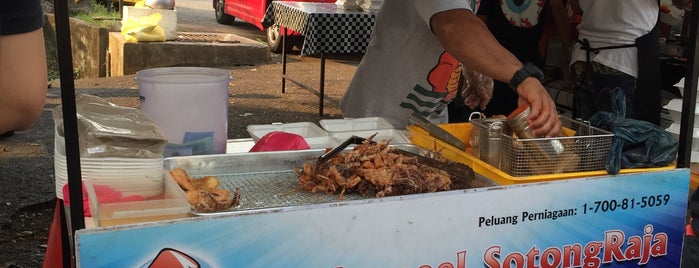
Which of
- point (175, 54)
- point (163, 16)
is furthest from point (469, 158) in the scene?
point (163, 16)

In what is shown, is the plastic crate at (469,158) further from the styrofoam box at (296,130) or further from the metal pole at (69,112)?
the metal pole at (69,112)

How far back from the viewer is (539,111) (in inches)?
70.7

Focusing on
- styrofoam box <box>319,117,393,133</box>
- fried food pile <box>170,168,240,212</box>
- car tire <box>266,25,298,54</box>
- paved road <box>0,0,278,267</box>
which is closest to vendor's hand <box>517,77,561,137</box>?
styrofoam box <box>319,117,393,133</box>

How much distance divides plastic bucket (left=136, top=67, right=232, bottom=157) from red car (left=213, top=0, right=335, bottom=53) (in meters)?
6.97

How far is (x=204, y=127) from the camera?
6.55 ft

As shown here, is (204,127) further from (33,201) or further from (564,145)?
(33,201)

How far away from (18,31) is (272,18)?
18.7 ft

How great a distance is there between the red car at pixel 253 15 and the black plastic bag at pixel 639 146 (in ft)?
Result: 23.5

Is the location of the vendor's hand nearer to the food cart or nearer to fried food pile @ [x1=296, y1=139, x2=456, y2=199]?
the food cart

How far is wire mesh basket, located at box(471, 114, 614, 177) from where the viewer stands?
1.73m

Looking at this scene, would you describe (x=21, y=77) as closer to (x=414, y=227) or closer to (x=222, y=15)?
(x=414, y=227)

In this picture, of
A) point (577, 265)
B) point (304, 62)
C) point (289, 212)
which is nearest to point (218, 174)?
point (289, 212)

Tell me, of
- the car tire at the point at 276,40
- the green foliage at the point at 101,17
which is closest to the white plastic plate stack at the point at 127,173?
the green foliage at the point at 101,17

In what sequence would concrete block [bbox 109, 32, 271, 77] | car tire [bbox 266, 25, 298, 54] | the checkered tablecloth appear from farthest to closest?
car tire [bbox 266, 25, 298, 54] → concrete block [bbox 109, 32, 271, 77] → the checkered tablecloth
